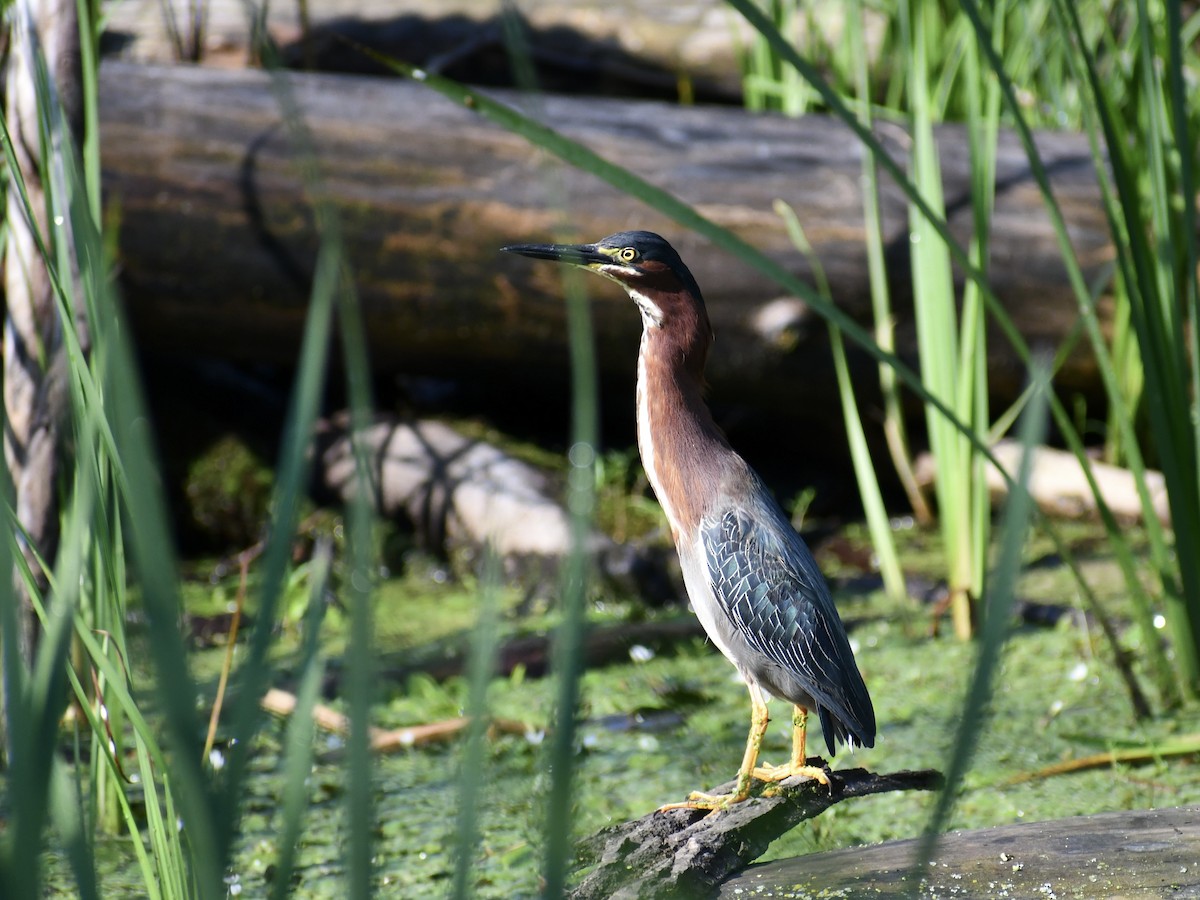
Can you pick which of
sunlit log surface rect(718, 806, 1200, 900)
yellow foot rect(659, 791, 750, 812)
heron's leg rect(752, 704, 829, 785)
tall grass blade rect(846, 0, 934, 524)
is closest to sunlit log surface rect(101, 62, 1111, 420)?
tall grass blade rect(846, 0, 934, 524)

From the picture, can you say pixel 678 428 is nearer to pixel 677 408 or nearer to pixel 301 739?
pixel 677 408

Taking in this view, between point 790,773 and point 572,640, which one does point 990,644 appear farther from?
point 790,773

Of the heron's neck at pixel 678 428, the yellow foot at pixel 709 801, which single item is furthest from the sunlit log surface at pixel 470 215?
the yellow foot at pixel 709 801

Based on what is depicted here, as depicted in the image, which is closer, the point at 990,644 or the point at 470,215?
the point at 990,644

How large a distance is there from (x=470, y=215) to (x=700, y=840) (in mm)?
2478

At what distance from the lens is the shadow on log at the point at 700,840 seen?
4.51 ft

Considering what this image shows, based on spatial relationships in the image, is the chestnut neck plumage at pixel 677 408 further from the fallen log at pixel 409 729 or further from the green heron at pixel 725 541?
the fallen log at pixel 409 729

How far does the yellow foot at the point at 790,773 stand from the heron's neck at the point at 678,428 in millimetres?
350

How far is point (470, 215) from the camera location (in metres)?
3.55

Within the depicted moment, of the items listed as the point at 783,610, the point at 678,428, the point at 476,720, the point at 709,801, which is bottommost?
the point at 709,801

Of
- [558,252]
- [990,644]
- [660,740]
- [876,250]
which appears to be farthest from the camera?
[876,250]

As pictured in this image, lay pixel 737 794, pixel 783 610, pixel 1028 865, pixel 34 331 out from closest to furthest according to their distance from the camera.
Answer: pixel 1028 865, pixel 737 794, pixel 783 610, pixel 34 331

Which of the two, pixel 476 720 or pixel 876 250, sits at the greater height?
pixel 476 720

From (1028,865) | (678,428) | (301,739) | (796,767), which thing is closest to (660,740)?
(796,767)
